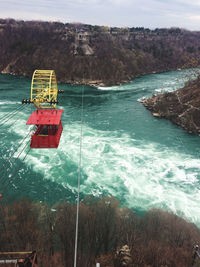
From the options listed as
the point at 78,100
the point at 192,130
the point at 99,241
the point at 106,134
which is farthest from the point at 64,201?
the point at 78,100

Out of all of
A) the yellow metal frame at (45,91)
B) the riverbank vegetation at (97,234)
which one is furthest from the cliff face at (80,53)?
the riverbank vegetation at (97,234)

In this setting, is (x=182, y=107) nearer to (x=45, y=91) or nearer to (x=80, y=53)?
(x=45, y=91)

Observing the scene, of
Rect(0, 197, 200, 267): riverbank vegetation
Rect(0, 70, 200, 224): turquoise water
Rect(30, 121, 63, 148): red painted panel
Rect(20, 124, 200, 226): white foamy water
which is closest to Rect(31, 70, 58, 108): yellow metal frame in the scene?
Rect(30, 121, 63, 148): red painted panel

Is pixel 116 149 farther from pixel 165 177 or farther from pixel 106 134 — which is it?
pixel 165 177

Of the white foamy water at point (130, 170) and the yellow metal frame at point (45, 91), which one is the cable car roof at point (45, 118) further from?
the white foamy water at point (130, 170)

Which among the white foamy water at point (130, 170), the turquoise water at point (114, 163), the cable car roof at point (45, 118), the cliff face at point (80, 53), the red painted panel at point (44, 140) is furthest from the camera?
the cliff face at point (80, 53)

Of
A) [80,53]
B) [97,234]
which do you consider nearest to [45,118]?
[97,234]

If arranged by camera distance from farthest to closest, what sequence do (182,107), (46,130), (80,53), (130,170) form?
(80,53) < (182,107) < (130,170) < (46,130)
